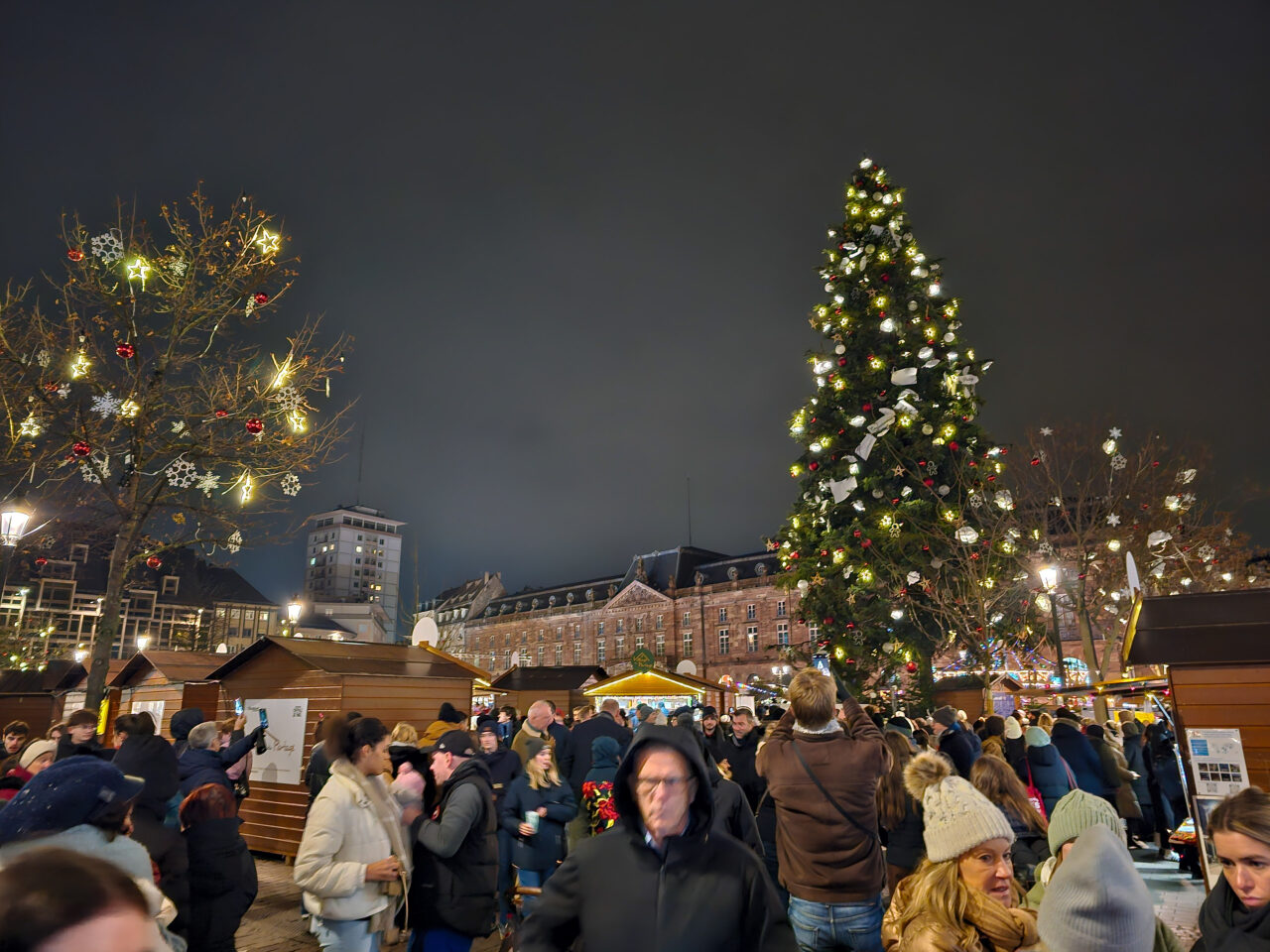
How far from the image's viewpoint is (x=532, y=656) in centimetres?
8156

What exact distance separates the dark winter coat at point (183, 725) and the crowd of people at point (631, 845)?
39 millimetres

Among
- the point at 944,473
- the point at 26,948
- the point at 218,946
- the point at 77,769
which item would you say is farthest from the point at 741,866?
the point at 944,473

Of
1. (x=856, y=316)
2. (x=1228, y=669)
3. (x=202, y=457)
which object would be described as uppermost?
(x=856, y=316)

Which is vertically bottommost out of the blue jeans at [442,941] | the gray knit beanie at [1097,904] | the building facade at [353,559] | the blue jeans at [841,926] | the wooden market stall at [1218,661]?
the blue jeans at [442,941]

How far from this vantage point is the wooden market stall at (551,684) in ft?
71.2

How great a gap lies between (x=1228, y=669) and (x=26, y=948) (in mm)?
9022

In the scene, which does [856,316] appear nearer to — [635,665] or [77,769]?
[635,665]

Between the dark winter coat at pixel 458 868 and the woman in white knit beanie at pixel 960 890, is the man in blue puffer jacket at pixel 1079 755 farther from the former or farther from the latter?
the dark winter coat at pixel 458 868

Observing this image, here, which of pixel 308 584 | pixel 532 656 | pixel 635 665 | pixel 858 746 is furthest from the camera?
pixel 308 584

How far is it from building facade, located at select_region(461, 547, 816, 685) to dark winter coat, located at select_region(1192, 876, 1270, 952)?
55.8 meters

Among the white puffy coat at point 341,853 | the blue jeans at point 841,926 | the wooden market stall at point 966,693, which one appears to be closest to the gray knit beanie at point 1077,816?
Answer: the blue jeans at point 841,926

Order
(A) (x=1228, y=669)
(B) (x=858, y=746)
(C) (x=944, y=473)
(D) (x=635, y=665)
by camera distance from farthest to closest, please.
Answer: (D) (x=635, y=665)
(C) (x=944, y=473)
(A) (x=1228, y=669)
(B) (x=858, y=746)

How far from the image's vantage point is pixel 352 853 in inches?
165

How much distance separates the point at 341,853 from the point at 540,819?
270cm
